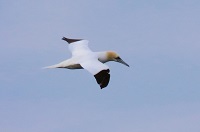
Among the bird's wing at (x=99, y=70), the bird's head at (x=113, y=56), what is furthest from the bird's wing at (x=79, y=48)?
the bird's wing at (x=99, y=70)

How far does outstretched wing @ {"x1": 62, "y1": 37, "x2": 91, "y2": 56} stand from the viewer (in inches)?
1538

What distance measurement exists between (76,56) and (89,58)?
2.00 m

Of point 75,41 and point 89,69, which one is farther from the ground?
point 75,41

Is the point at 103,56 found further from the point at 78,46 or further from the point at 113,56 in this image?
the point at 78,46

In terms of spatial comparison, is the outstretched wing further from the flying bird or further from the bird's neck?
the bird's neck

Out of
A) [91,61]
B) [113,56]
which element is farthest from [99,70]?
[113,56]

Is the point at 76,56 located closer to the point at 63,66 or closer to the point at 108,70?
the point at 63,66

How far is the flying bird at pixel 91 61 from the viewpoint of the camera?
3275cm

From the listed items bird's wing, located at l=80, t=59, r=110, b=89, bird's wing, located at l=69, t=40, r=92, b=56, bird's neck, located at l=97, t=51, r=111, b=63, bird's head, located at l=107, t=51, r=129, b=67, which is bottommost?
bird's wing, located at l=80, t=59, r=110, b=89

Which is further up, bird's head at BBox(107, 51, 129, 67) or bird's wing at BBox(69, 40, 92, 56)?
bird's wing at BBox(69, 40, 92, 56)

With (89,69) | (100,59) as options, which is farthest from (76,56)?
(89,69)

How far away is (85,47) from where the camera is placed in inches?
1598

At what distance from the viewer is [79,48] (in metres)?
40.3

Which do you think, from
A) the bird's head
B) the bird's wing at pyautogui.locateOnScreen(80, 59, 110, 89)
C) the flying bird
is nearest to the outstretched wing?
the flying bird
